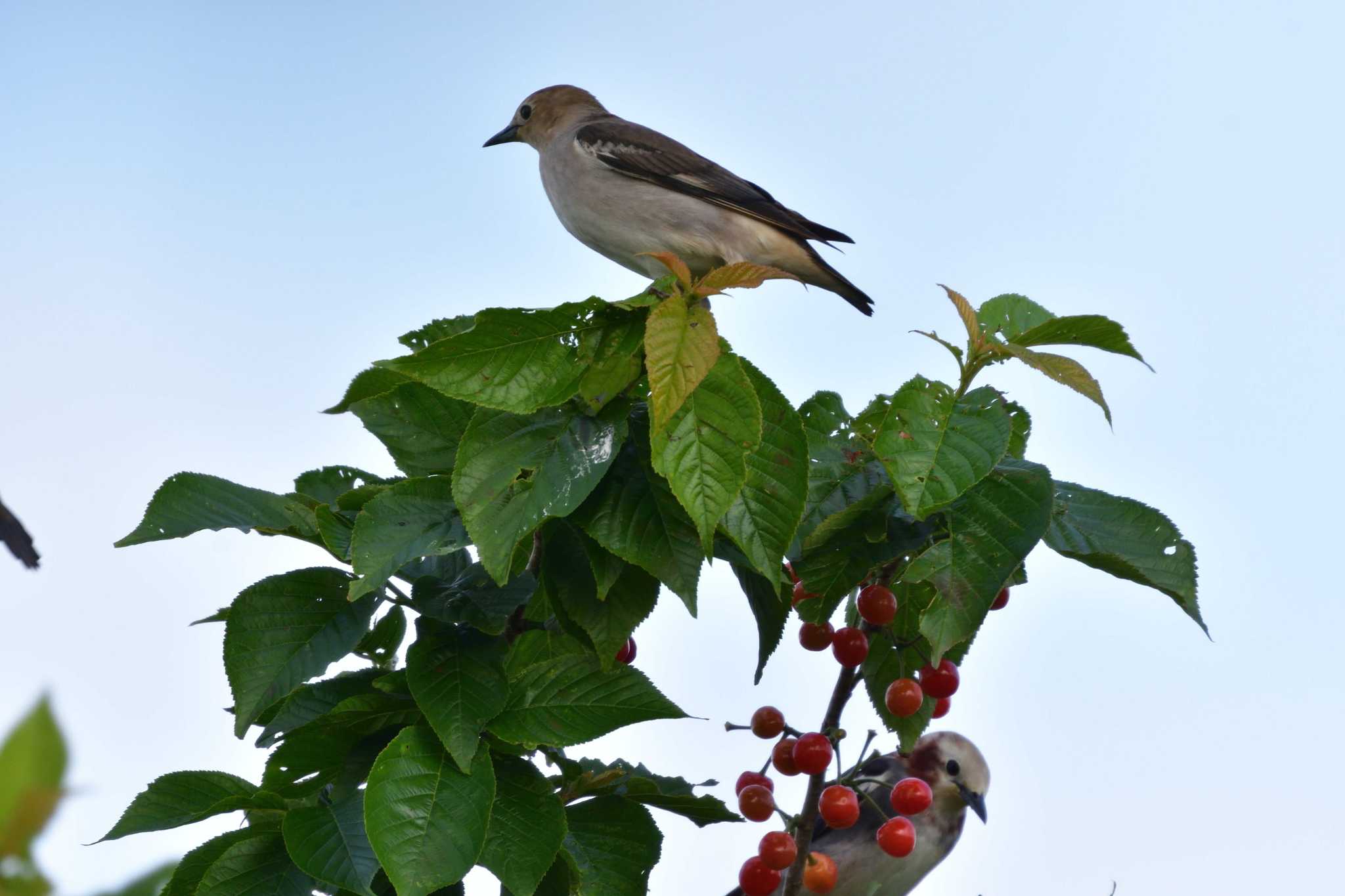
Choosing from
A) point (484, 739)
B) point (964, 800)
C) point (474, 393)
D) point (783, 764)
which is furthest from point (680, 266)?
point (964, 800)

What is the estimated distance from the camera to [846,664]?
3475 millimetres

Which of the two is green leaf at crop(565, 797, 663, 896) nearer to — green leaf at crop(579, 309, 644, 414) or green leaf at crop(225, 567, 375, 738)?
green leaf at crop(225, 567, 375, 738)

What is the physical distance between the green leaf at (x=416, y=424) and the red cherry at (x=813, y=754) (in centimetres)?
119

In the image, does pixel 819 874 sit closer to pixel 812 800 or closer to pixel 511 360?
pixel 812 800

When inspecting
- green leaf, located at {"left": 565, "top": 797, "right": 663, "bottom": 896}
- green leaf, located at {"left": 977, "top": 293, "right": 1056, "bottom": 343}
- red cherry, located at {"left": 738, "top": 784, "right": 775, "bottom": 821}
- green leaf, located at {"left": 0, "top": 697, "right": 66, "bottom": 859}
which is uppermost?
green leaf, located at {"left": 977, "top": 293, "right": 1056, "bottom": 343}

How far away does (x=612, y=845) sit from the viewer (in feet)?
9.90

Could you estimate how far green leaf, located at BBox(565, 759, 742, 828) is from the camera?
3102 mm

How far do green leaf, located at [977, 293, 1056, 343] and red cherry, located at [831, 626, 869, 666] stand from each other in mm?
860

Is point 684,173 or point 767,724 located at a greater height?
point 684,173

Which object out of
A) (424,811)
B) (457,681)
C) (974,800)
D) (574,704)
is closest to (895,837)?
(574,704)

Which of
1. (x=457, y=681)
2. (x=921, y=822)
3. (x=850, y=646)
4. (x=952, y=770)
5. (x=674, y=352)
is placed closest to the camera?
(x=674, y=352)

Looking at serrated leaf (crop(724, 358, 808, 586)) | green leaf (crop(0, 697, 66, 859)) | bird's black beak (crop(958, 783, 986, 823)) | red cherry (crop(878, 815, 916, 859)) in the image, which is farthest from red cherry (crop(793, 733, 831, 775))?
bird's black beak (crop(958, 783, 986, 823))

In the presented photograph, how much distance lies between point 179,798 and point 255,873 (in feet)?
1.11

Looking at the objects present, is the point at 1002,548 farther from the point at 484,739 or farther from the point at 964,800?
the point at 964,800
